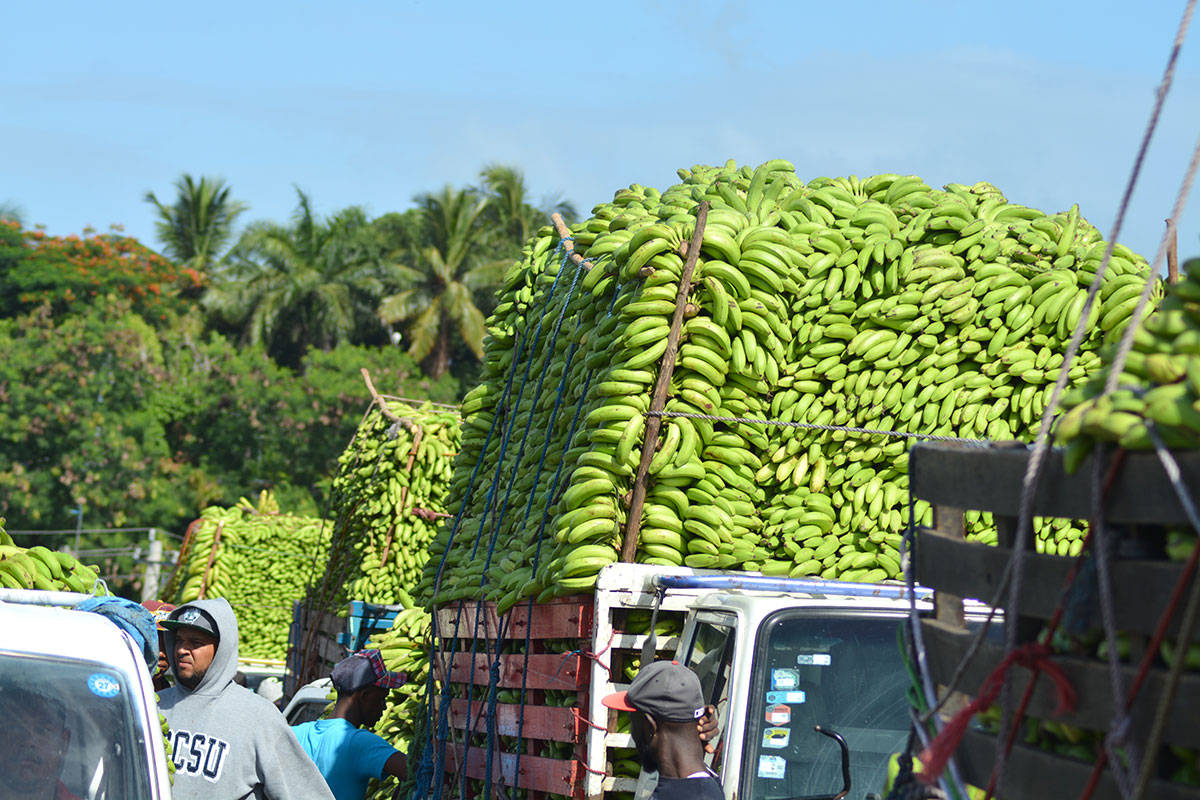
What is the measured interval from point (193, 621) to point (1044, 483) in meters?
3.15

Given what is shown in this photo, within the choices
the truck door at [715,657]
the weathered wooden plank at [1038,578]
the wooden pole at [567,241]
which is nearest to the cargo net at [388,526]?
the wooden pole at [567,241]

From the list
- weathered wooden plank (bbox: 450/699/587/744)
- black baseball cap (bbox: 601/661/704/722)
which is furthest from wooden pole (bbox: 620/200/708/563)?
black baseball cap (bbox: 601/661/704/722)

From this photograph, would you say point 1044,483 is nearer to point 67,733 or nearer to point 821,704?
point 821,704

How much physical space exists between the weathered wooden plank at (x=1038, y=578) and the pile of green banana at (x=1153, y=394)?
162 mm

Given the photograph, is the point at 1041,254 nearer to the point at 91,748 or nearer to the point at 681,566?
the point at 681,566

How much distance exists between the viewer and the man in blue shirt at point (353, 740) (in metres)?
4.89

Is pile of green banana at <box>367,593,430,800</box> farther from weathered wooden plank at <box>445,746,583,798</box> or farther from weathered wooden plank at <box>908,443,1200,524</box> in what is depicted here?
weathered wooden plank at <box>908,443,1200,524</box>

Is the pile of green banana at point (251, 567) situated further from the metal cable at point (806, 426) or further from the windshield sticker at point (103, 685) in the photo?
the windshield sticker at point (103, 685)

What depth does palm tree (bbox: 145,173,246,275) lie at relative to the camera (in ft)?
142

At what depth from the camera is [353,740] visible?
196 inches

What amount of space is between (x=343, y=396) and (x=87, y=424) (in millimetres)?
7148

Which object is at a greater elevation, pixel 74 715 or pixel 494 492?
pixel 494 492

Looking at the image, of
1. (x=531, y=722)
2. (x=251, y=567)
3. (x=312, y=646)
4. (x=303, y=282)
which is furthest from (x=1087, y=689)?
(x=303, y=282)

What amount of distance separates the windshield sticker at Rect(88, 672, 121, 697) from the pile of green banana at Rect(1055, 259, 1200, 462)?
8.09ft
